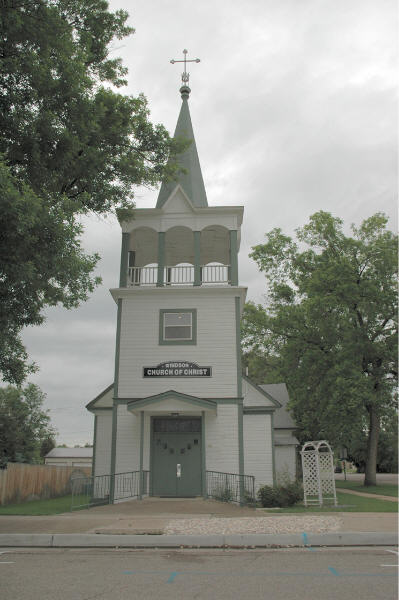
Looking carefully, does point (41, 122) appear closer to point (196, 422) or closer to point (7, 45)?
point (7, 45)

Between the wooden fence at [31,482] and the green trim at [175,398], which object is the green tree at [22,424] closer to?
the wooden fence at [31,482]

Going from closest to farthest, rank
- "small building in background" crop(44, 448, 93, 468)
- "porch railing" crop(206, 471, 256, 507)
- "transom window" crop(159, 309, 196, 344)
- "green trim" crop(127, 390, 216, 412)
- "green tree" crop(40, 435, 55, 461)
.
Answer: "porch railing" crop(206, 471, 256, 507) < "green trim" crop(127, 390, 216, 412) < "transom window" crop(159, 309, 196, 344) < "small building in background" crop(44, 448, 93, 468) < "green tree" crop(40, 435, 55, 461)

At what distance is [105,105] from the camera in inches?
545

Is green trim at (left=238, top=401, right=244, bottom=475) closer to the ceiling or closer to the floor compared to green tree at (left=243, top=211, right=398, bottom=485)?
closer to the floor

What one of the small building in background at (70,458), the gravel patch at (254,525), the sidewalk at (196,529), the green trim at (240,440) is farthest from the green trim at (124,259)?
the small building in background at (70,458)

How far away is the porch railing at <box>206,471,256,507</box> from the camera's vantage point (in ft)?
54.7

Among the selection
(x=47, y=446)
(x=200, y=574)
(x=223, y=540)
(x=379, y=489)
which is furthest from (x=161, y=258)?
(x=47, y=446)

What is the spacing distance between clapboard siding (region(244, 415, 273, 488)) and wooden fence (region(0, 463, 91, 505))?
33.0 feet

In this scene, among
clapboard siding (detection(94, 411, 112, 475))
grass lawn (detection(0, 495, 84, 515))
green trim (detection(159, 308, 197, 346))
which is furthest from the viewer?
clapboard siding (detection(94, 411, 112, 475))

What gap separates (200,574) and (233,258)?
13.5 m

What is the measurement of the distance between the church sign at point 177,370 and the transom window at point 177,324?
0.99m

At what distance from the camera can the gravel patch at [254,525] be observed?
10.3 m

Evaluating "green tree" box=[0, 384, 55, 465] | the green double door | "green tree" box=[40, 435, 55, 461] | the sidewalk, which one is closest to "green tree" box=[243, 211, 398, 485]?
the green double door

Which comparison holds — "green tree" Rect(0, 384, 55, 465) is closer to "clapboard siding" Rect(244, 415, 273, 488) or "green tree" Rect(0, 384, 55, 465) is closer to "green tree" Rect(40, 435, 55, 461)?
"green tree" Rect(40, 435, 55, 461)
